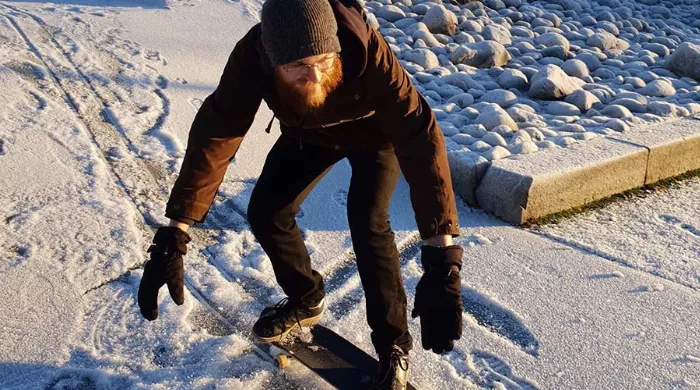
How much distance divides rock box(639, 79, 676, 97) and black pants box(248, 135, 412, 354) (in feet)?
11.3

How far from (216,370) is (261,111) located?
252 cm

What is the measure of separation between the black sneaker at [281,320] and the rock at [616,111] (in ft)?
9.16

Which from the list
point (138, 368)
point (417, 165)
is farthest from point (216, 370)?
point (417, 165)

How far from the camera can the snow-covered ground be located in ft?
8.81

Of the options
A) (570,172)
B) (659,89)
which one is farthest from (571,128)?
(659,89)

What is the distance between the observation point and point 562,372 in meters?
2.72

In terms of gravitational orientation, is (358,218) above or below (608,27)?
above

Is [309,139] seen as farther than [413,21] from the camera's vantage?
No

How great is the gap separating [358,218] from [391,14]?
15.0 feet

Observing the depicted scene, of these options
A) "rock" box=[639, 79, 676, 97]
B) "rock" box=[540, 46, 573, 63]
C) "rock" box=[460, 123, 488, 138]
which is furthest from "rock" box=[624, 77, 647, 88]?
"rock" box=[460, 123, 488, 138]

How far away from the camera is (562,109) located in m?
4.96

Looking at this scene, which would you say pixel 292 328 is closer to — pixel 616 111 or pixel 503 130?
pixel 503 130

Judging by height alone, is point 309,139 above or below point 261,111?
above

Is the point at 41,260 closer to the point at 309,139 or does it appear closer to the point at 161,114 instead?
the point at 309,139
